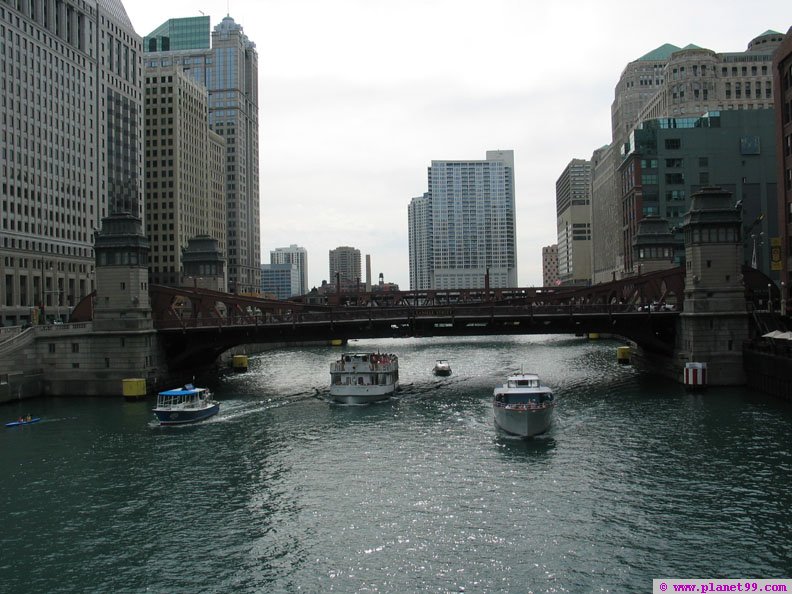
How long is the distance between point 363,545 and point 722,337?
5543 cm

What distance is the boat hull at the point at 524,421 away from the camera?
172 feet

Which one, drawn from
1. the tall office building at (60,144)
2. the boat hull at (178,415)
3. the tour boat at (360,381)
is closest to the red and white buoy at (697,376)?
the tour boat at (360,381)

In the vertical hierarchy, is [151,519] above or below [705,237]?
below

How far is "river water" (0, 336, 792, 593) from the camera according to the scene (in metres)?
29.3

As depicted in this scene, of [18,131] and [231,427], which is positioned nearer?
[231,427]

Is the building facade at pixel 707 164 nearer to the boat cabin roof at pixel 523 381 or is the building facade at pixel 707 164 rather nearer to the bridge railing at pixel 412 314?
the bridge railing at pixel 412 314

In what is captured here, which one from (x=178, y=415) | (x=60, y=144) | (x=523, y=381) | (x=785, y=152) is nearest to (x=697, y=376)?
(x=523, y=381)

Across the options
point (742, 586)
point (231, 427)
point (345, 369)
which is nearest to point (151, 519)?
point (231, 427)

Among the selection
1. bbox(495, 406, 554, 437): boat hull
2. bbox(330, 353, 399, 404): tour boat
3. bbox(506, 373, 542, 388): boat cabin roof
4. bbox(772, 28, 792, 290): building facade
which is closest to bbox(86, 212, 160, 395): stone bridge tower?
bbox(330, 353, 399, 404): tour boat

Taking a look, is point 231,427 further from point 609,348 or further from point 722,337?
point 609,348

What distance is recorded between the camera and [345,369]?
73.4 meters

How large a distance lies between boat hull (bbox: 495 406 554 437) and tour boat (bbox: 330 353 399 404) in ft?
67.4

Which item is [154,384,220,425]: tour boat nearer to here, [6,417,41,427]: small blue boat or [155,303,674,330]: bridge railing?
[6,417,41,427]: small blue boat

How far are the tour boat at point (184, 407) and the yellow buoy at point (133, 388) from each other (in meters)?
8.26
